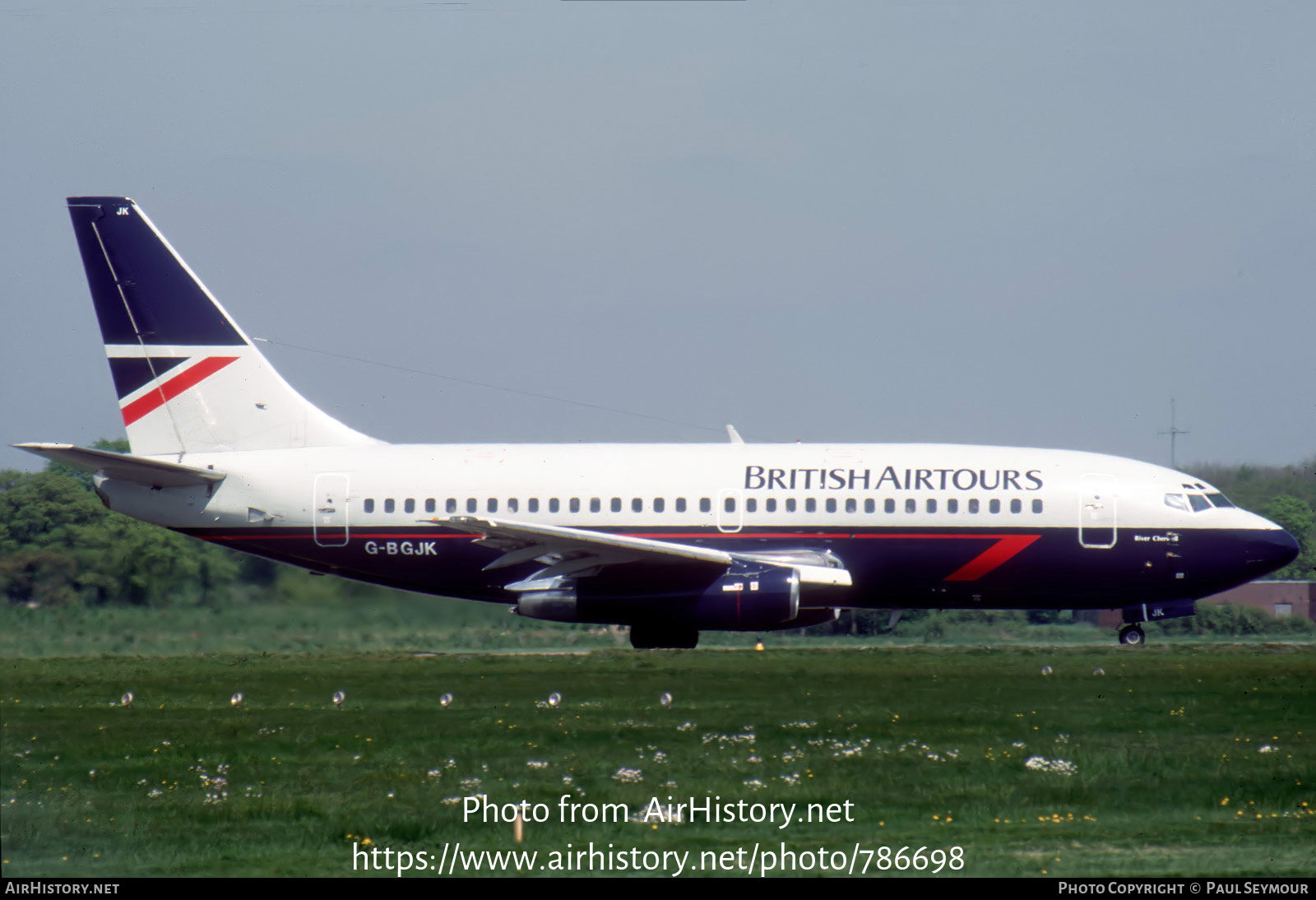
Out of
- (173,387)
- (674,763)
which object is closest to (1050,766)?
(674,763)

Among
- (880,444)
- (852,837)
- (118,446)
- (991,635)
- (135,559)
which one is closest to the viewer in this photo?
(852,837)

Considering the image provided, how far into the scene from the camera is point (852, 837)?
426 inches

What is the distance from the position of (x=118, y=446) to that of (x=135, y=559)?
30.2 metres

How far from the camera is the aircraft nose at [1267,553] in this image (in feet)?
85.6

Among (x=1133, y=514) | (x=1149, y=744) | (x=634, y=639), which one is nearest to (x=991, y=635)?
(x=1133, y=514)

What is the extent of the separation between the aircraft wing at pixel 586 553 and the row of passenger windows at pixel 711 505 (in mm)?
491

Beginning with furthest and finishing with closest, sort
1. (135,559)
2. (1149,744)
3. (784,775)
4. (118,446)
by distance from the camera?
(118,446), (135,559), (1149,744), (784,775)

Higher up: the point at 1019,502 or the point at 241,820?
the point at 1019,502

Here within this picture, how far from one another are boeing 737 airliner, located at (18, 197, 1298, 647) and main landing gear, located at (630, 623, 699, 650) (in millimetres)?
49

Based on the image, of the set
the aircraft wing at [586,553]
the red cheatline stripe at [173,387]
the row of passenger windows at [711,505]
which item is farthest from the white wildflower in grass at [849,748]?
the red cheatline stripe at [173,387]

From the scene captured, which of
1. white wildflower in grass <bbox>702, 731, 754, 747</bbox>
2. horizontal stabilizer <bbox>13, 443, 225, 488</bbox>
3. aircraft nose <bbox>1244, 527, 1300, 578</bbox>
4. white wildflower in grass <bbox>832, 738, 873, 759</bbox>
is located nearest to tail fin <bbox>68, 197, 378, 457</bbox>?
horizontal stabilizer <bbox>13, 443, 225, 488</bbox>

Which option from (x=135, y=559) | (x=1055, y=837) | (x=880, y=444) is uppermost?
(x=880, y=444)

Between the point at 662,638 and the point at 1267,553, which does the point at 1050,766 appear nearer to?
the point at 662,638

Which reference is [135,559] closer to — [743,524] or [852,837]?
[743,524]
